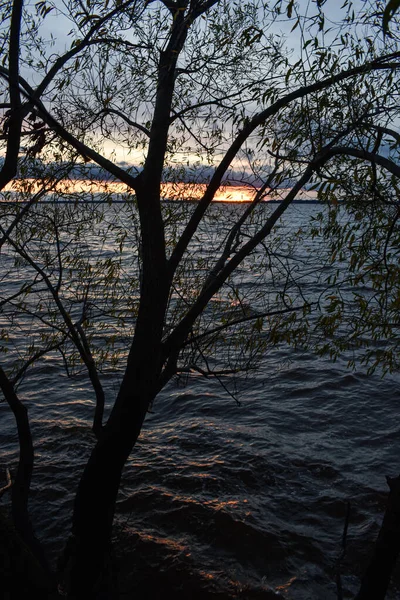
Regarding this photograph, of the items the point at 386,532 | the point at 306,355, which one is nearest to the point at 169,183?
the point at 386,532

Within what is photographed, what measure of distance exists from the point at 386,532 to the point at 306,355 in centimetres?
1352

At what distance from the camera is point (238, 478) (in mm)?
10727

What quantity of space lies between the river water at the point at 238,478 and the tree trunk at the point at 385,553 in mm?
728

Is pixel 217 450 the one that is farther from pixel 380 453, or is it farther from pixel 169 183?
pixel 169 183

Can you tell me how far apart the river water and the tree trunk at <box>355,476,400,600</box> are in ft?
2.39

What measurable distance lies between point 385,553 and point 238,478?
588cm

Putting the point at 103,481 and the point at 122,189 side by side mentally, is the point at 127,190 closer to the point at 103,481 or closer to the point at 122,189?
the point at 122,189

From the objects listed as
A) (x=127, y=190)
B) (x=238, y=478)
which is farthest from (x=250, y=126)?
(x=238, y=478)

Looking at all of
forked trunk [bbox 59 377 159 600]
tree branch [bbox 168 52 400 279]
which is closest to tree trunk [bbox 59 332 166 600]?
forked trunk [bbox 59 377 159 600]

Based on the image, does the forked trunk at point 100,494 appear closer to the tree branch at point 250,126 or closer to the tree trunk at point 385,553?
the tree branch at point 250,126

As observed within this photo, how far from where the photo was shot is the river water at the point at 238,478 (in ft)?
26.8

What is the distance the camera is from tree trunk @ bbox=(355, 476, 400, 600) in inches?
197

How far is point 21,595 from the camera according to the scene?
4.03 metres

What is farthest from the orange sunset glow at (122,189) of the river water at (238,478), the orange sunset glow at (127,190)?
the river water at (238,478)
